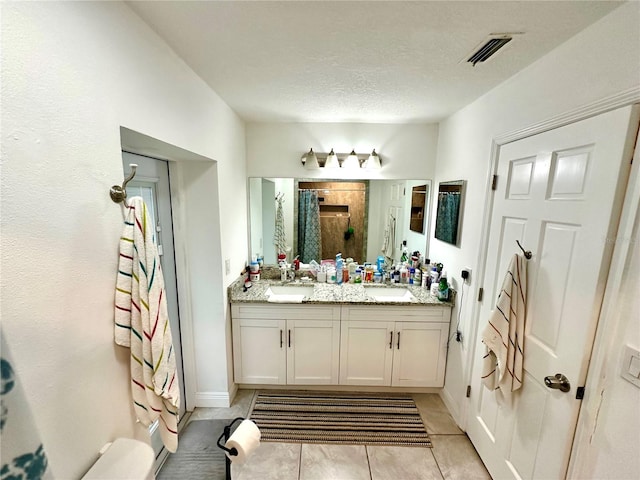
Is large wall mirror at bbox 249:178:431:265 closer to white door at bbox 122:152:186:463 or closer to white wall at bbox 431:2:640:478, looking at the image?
white wall at bbox 431:2:640:478

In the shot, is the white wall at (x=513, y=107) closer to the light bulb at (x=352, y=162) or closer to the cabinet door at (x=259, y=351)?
the light bulb at (x=352, y=162)

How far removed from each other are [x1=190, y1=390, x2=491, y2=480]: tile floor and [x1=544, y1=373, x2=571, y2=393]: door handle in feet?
3.30

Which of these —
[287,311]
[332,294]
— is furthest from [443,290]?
[287,311]

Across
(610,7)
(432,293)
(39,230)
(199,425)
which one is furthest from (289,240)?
(610,7)

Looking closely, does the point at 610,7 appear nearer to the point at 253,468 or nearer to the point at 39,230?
the point at 39,230

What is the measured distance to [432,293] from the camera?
2346 mm

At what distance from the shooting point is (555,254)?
121 centimetres

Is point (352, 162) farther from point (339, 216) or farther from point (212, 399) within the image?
point (212, 399)

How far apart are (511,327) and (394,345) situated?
3.53ft

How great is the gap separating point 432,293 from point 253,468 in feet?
6.20

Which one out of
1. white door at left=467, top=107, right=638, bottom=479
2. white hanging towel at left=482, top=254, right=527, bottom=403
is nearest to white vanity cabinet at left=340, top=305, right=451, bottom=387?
white door at left=467, top=107, right=638, bottom=479

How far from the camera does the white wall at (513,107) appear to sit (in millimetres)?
960

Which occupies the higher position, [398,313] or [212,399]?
[398,313]

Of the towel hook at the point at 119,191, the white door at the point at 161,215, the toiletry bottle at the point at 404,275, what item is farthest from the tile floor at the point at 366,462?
the towel hook at the point at 119,191
